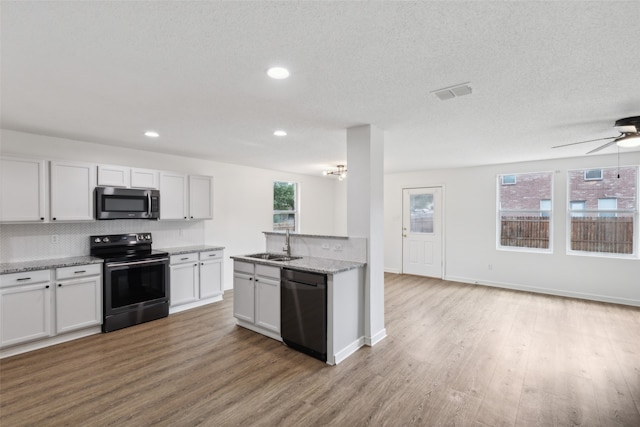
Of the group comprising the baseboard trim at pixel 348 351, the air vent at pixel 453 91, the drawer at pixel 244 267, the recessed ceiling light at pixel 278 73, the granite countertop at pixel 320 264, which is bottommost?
the baseboard trim at pixel 348 351

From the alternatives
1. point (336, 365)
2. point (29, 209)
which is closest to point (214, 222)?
point (29, 209)

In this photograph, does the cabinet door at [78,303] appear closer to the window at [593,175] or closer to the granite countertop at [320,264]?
the granite countertop at [320,264]

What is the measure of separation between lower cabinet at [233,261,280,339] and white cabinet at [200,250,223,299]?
3.69 feet

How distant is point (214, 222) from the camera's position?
580cm

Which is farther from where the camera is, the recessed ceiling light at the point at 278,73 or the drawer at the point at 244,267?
the drawer at the point at 244,267

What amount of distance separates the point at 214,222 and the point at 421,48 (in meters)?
4.85

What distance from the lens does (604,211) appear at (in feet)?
17.1

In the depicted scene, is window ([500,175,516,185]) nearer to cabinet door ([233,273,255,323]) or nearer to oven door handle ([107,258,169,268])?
cabinet door ([233,273,255,323])

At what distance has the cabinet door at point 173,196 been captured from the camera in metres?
4.71

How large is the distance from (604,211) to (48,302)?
315 inches

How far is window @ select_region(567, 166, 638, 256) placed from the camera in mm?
5062

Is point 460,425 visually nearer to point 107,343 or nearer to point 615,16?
point 615,16

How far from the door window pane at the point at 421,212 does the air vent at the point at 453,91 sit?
15.4 ft

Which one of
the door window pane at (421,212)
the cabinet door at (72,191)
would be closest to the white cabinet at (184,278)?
the cabinet door at (72,191)
